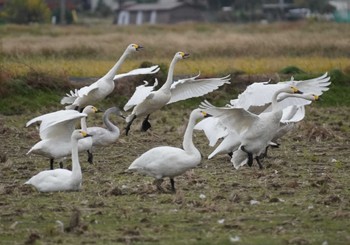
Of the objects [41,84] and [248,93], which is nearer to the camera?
[248,93]

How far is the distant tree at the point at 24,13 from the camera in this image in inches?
2864

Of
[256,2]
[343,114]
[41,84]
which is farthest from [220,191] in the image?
[256,2]

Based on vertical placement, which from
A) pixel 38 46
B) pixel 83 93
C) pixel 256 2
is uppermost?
pixel 83 93

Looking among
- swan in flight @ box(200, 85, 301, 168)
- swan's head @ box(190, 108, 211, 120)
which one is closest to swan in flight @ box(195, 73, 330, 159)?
swan in flight @ box(200, 85, 301, 168)

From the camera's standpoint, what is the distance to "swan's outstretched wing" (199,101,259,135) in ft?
46.4

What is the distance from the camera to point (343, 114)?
24141 mm

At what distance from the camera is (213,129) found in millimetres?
16594

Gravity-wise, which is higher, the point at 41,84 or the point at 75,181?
the point at 75,181

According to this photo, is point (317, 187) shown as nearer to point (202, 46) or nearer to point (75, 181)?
point (75, 181)

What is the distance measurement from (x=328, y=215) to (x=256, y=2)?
89.4m

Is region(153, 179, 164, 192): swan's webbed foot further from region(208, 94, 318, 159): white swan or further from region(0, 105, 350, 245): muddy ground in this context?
region(208, 94, 318, 159): white swan

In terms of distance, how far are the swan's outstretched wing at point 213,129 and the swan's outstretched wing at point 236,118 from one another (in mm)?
1316

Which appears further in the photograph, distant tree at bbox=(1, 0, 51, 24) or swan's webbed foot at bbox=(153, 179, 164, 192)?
distant tree at bbox=(1, 0, 51, 24)

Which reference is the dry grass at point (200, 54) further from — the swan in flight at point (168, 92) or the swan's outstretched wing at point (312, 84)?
the swan's outstretched wing at point (312, 84)
